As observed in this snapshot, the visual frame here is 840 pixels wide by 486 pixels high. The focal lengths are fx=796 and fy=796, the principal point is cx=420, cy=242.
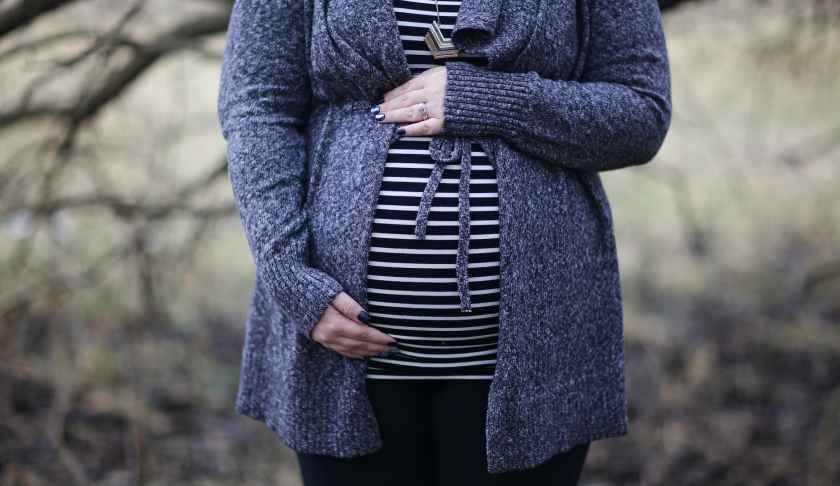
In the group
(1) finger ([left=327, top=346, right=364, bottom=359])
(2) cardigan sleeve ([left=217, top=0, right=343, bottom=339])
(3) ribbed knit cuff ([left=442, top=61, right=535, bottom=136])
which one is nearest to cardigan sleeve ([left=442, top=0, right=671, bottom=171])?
(3) ribbed knit cuff ([left=442, top=61, right=535, bottom=136])

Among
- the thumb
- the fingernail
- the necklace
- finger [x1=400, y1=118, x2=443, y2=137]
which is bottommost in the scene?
the fingernail

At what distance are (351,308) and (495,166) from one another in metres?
0.34

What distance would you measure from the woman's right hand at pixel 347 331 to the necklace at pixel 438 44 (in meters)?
0.44

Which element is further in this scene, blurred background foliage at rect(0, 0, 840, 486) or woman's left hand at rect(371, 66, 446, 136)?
blurred background foliage at rect(0, 0, 840, 486)

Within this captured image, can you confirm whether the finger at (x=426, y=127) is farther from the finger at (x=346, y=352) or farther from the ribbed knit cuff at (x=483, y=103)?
the finger at (x=346, y=352)

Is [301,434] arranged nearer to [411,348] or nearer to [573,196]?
[411,348]

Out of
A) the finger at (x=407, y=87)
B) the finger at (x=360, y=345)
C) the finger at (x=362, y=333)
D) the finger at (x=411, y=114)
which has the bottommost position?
the finger at (x=360, y=345)

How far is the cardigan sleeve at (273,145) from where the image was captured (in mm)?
1309

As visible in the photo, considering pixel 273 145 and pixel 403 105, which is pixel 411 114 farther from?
pixel 273 145

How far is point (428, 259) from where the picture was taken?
1299mm

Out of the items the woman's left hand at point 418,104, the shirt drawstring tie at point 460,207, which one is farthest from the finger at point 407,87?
the shirt drawstring tie at point 460,207

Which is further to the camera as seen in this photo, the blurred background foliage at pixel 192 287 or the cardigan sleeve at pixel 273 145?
the blurred background foliage at pixel 192 287

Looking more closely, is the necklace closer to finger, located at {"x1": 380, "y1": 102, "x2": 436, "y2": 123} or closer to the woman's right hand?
finger, located at {"x1": 380, "y1": 102, "x2": 436, "y2": 123}

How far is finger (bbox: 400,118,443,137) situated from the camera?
4.32 feet
